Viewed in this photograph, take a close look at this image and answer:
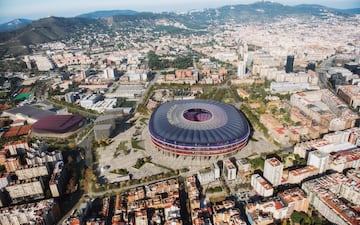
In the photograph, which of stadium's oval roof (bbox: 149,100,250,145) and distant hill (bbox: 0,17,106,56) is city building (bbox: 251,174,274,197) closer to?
stadium's oval roof (bbox: 149,100,250,145)

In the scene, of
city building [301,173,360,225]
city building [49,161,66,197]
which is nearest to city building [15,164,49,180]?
city building [49,161,66,197]

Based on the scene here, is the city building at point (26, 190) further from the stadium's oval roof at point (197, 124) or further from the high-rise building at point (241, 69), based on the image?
the high-rise building at point (241, 69)

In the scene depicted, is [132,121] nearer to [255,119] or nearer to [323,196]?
[255,119]

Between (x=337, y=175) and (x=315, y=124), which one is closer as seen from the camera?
(x=337, y=175)

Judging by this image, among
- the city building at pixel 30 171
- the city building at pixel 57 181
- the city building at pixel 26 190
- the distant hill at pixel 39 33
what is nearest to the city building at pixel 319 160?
the city building at pixel 57 181

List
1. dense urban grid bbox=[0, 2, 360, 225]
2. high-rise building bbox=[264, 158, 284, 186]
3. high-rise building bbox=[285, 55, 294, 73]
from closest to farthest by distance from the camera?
dense urban grid bbox=[0, 2, 360, 225], high-rise building bbox=[264, 158, 284, 186], high-rise building bbox=[285, 55, 294, 73]

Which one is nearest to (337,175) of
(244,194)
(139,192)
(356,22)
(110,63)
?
(244,194)

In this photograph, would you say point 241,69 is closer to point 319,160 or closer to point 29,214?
point 319,160
